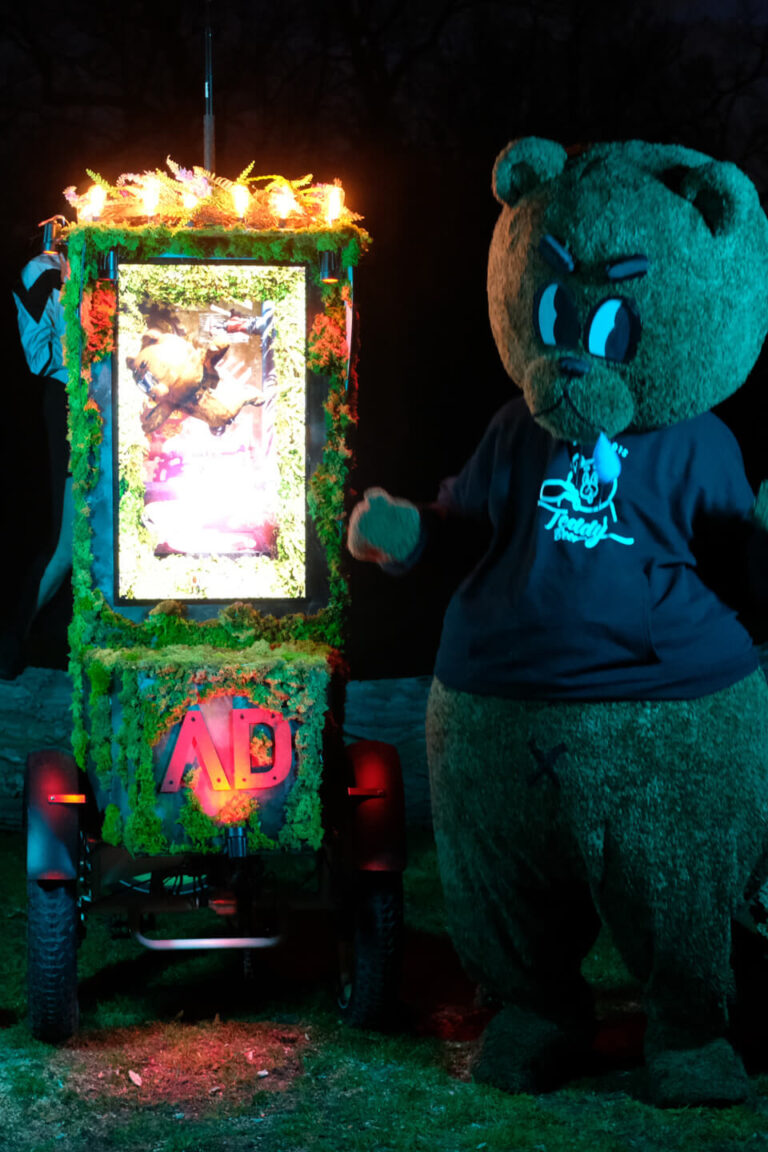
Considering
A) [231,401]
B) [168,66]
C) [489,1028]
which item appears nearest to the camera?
[489,1028]

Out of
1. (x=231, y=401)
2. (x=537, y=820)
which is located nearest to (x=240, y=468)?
(x=231, y=401)

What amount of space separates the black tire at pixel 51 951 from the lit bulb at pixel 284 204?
1.89 metres

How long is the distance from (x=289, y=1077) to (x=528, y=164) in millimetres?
2348

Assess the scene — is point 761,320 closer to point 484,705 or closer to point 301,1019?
point 484,705

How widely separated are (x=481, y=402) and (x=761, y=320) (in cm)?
277

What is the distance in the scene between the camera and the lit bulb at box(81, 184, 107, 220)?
360 cm

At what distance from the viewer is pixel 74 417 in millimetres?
3590

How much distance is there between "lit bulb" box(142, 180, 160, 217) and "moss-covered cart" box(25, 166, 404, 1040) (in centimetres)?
1

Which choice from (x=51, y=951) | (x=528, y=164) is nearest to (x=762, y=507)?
(x=528, y=164)

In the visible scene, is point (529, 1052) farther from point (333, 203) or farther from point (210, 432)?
point (333, 203)

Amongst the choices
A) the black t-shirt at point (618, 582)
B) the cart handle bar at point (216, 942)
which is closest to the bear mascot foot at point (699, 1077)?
the black t-shirt at point (618, 582)

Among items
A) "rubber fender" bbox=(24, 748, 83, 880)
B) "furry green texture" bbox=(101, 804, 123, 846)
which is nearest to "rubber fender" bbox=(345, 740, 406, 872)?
"furry green texture" bbox=(101, 804, 123, 846)

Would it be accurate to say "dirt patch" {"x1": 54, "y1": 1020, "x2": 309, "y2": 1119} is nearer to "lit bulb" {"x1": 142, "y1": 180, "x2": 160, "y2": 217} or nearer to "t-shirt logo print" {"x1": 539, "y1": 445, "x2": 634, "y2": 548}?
"t-shirt logo print" {"x1": 539, "y1": 445, "x2": 634, "y2": 548}

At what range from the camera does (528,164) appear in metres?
3.12
